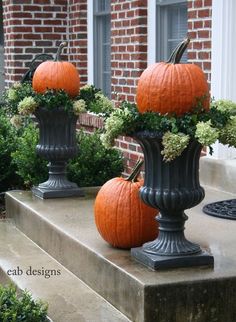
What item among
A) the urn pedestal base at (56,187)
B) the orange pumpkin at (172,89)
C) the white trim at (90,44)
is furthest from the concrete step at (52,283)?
the white trim at (90,44)

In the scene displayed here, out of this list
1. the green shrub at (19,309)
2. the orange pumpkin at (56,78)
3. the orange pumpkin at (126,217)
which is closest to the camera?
the green shrub at (19,309)

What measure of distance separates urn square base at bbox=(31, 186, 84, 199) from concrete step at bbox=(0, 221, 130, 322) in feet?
1.56

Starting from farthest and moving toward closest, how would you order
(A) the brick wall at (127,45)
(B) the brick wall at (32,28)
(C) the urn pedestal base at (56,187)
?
(B) the brick wall at (32,28) < (A) the brick wall at (127,45) < (C) the urn pedestal base at (56,187)

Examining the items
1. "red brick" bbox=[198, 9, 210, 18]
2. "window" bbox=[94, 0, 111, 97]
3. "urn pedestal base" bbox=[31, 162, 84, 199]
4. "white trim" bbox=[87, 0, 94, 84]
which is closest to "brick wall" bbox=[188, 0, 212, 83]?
"red brick" bbox=[198, 9, 210, 18]

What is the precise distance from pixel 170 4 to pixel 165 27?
0.28 metres

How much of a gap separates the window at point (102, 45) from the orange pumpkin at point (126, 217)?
5.16 m

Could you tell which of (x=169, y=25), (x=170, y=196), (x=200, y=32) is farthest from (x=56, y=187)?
(x=170, y=196)

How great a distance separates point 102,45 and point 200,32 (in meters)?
3.22

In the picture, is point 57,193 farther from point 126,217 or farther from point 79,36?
point 79,36

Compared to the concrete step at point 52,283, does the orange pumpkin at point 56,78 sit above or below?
above

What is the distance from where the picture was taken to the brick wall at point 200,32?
22.3 feet

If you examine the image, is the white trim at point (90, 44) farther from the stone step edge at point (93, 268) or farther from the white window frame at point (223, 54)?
the stone step edge at point (93, 268)

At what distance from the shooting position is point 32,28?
10680 mm

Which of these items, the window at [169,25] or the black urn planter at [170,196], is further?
the window at [169,25]
